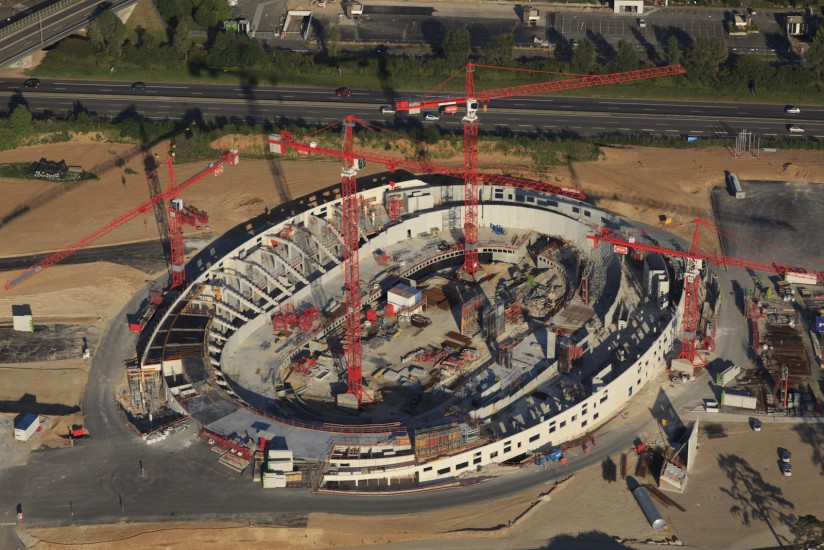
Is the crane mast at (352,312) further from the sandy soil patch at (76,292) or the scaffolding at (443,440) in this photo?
the sandy soil patch at (76,292)

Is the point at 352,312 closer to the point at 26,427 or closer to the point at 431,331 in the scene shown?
the point at 431,331

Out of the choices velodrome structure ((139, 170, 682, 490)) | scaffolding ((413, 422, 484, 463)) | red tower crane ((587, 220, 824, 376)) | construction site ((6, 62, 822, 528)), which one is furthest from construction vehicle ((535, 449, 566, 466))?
red tower crane ((587, 220, 824, 376))

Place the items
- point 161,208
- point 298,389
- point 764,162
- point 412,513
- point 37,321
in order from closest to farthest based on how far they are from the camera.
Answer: point 412,513 → point 298,389 → point 37,321 → point 161,208 → point 764,162

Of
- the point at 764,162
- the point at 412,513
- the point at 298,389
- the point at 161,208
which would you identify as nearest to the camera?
the point at 412,513

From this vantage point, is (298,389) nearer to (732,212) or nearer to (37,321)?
(37,321)

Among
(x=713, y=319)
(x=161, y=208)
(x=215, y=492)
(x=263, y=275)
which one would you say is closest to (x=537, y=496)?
(x=215, y=492)

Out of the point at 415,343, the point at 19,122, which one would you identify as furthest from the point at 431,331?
the point at 19,122

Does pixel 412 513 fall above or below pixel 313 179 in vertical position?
below

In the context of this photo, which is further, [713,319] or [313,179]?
[313,179]

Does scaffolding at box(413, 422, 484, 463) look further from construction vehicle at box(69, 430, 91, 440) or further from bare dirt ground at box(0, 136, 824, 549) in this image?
construction vehicle at box(69, 430, 91, 440)
